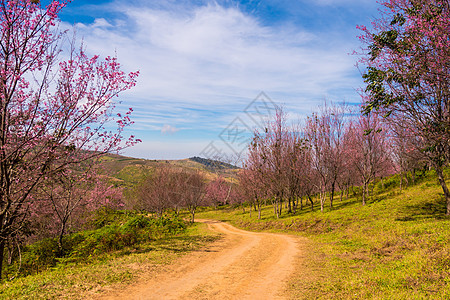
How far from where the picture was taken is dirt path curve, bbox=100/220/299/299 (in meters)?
7.22

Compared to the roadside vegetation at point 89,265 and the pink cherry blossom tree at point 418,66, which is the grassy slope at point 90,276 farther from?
the pink cherry blossom tree at point 418,66

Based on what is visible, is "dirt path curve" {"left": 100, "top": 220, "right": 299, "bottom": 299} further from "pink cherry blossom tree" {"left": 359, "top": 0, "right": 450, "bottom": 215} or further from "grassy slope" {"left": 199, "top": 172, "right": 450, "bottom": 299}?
"pink cherry blossom tree" {"left": 359, "top": 0, "right": 450, "bottom": 215}

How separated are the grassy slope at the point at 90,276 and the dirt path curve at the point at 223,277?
29.2 inches

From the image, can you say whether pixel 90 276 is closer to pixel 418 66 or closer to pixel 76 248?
pixel 76 248

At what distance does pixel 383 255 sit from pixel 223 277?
22.3ft

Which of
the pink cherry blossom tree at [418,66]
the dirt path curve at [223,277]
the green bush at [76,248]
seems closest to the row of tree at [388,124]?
the pink cherry blossom tree at [418,66]

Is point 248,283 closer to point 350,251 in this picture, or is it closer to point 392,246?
point 350,251

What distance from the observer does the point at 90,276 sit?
8602 mm

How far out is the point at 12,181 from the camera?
9430mm

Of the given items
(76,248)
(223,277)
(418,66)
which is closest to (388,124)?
(418,66)

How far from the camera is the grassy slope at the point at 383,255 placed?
6820 millimetres

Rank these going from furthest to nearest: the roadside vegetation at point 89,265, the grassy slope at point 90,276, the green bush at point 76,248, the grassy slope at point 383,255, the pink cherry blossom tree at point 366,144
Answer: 1. the pink cherry blossom tree at point 366,144
2. the green bush at point 76,248
3. the roadside vegetation at point 89,265
4. the grassy slope at point 90,276
5. the grassy slope at point 383,255

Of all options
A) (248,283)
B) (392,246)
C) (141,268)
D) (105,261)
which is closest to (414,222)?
(392,246)

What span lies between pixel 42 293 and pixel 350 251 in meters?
12.4
